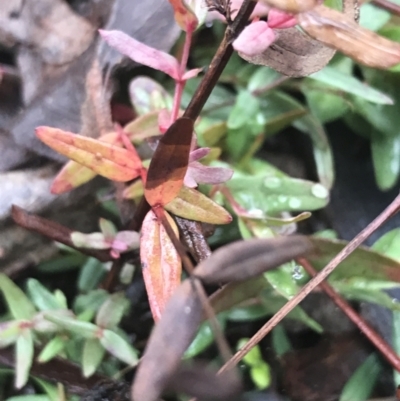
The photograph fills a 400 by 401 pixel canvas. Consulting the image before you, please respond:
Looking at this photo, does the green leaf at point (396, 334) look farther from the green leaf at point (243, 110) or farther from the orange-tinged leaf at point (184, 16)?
the orange-tinged leaf at point (184, 16)

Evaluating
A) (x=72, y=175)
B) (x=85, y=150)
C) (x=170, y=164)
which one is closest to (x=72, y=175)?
(x=72, y=175)

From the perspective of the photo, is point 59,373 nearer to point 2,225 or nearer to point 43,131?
point 2,225

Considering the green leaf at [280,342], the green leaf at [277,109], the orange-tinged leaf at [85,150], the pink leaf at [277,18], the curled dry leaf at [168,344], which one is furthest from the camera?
the green leaf at [277,109]

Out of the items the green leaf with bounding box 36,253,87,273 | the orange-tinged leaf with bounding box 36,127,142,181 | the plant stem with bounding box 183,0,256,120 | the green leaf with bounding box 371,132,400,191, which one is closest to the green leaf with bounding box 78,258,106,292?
the green leaf with bounding box 36,253,87,273

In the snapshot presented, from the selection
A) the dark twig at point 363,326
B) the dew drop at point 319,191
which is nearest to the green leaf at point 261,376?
the dark twig at point 363,326

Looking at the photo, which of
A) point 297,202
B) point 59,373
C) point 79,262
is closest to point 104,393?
point 59,373
